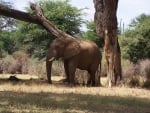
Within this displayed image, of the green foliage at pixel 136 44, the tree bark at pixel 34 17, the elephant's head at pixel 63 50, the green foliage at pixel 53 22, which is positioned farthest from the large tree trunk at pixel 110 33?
Result: the green foliage at pixel 136 44

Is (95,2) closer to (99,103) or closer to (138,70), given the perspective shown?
(99,103)

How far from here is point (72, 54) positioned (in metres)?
20.8

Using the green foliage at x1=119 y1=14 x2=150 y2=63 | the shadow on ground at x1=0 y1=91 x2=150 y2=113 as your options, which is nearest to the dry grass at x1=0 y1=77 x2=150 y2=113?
the shadow on ground at x1=0 y1=91 x2=150 y2=113

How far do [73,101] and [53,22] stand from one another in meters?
28.8

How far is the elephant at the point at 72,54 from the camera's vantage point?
20781mm

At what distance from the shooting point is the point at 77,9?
4494 centimetres

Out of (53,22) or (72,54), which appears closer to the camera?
(72,54)

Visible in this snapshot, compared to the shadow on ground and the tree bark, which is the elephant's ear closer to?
the tree bark

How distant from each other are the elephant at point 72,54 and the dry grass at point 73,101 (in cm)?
255

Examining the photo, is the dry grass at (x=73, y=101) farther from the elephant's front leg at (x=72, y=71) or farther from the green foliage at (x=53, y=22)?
the green foliage at (x=53, y=22)

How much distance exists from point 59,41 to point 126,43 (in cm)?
2443

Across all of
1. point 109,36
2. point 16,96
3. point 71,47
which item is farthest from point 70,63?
Answer: point 16,96

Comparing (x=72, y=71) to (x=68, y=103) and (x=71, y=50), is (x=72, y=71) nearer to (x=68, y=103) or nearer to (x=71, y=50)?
(x=71, y=50)

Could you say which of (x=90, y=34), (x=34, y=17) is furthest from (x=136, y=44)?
(x=34, y=17)
